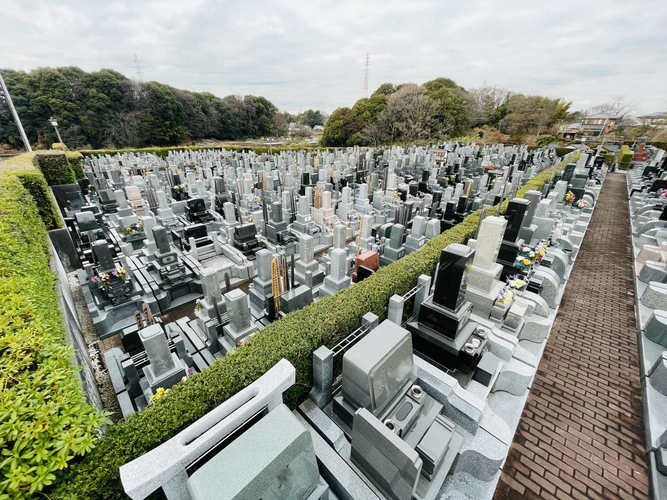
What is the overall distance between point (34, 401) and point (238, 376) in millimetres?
1987

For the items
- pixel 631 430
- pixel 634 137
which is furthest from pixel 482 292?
pixel 634 137

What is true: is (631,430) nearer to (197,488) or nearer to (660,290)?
(660,290)

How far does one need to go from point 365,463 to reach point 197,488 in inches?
87.4

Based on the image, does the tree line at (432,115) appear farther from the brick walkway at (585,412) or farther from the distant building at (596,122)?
the brick walkway at (585,412)

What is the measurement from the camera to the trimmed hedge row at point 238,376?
8.91 ft

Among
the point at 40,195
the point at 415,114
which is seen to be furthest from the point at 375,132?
the point at 40,195

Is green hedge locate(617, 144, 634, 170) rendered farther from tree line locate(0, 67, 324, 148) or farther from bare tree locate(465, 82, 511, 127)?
tree line locate(0, 67, 324, 148)

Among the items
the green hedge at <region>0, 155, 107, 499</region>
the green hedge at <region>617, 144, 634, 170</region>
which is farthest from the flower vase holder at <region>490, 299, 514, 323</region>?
the green hedge at <region>617, 144, 634, 170</region>

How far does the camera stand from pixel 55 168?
1622 cm

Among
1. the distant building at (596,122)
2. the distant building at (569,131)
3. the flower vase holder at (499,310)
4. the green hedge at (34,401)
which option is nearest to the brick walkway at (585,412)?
the flower vase holder at (499,310)

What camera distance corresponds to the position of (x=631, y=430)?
510cm

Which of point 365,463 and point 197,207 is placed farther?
point 197,207

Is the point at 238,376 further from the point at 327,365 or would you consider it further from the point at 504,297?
the point at 504,297

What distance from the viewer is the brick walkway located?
173 inches
